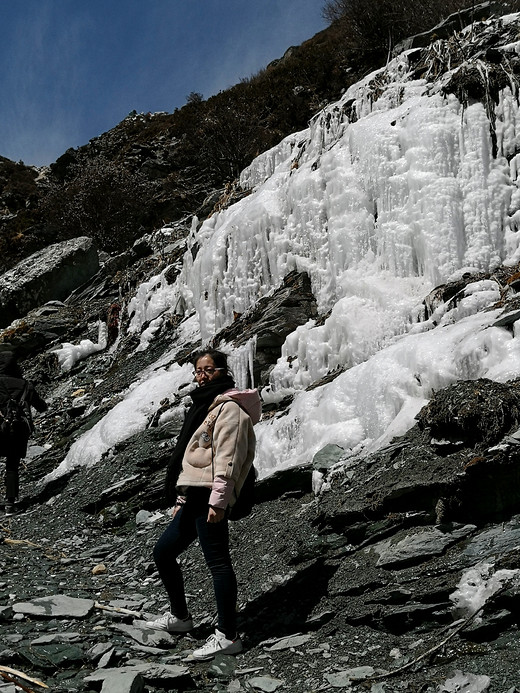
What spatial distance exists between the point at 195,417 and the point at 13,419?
4338mm

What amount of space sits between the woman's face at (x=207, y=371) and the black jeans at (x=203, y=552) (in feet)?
1.95

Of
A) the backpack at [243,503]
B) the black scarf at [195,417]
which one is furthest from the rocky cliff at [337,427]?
the black scarf at [195,417]

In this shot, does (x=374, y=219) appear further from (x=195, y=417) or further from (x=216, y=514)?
(x=216, y=514)

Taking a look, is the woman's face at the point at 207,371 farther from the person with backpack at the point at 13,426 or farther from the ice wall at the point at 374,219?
the person with backpack at the point at 13,426

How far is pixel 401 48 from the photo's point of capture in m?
12.2

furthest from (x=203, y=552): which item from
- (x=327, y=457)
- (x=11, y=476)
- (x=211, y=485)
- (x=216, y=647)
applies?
(x=11, y=476)

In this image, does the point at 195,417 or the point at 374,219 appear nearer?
the point at 195,417

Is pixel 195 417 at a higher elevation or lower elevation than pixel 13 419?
lower

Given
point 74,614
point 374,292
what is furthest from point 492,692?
point 374,292

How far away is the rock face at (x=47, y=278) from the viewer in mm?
16703

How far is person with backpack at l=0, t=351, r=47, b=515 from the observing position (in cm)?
686

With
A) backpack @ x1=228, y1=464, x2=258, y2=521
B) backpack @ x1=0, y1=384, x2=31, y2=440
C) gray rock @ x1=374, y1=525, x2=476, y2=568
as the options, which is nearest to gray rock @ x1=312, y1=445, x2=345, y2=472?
gray rock @ x1=374, y1=525, x2=476, y2=568

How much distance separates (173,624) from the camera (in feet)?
10.7

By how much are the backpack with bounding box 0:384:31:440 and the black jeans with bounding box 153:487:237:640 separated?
422cm
